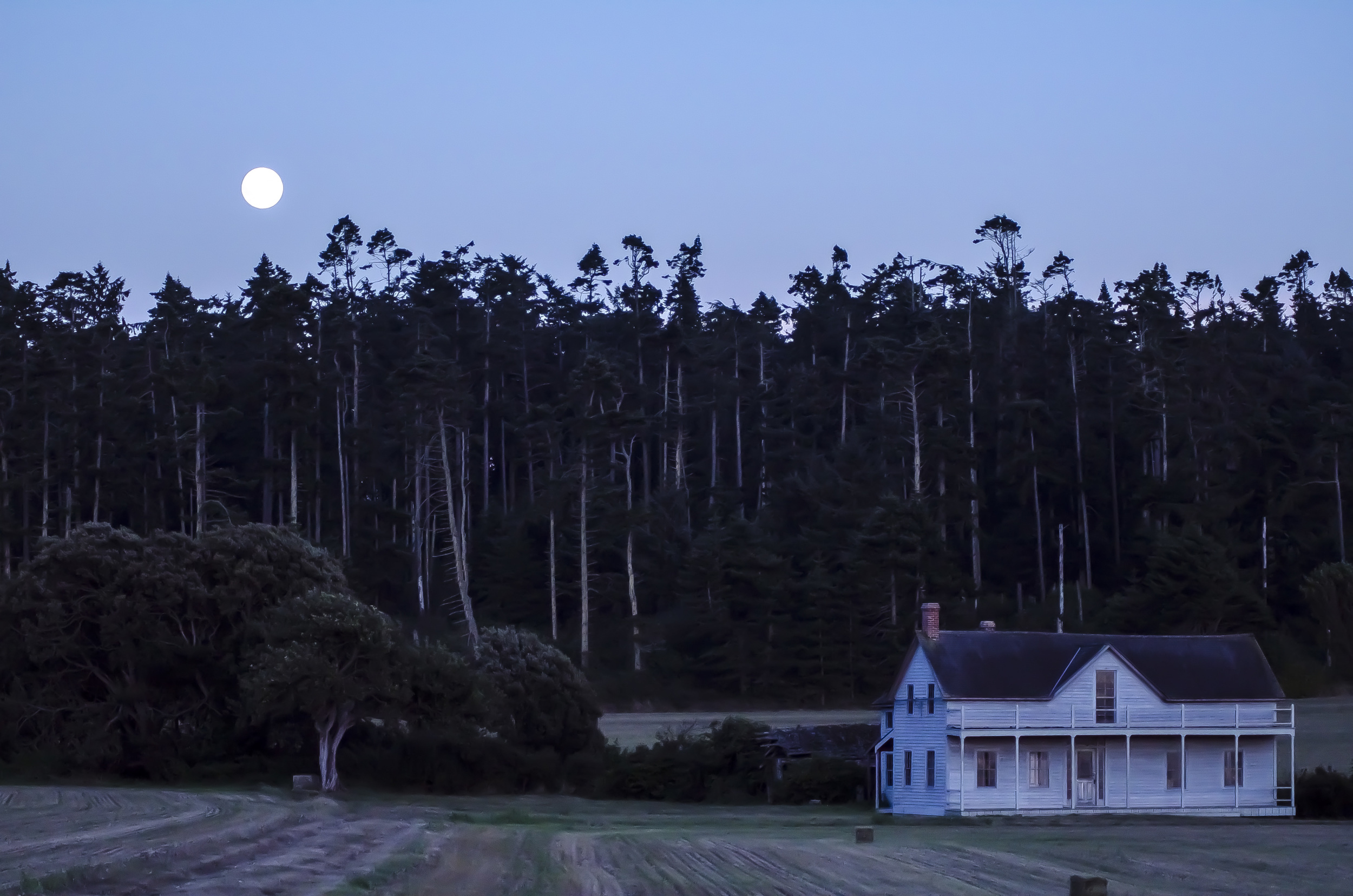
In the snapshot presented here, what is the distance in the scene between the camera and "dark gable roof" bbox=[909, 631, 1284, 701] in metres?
48.4

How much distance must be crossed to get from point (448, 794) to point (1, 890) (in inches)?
1426

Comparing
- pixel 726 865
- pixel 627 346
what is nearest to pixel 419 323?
pixel 627 346

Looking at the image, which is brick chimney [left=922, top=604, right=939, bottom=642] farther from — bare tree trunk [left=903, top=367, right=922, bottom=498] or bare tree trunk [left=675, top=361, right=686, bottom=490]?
bare tree trunk [left=675, top=361, right=686, bottom=490]

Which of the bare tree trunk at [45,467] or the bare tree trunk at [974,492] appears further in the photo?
the bare tree trunk at [974,492]

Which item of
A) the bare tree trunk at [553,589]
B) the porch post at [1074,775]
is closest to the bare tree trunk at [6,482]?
the bare tree trunk at [553,589]

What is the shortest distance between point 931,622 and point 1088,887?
31.5 m

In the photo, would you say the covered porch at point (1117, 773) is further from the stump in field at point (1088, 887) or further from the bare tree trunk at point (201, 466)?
the bare tree trunk at point (201, 466)

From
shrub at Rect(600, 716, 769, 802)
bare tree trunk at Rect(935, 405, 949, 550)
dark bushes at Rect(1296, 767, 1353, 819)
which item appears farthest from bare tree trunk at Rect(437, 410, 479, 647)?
dark bushes at Rect(1296, 767, 1353, 819)

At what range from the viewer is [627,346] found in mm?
114688

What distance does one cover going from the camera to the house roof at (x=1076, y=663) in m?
48.4

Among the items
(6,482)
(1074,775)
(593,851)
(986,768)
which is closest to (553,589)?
(6,482)

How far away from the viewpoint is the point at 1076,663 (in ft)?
161

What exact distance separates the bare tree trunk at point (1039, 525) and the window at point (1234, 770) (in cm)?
3846

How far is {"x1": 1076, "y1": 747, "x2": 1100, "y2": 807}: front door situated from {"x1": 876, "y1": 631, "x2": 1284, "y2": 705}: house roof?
227cm
